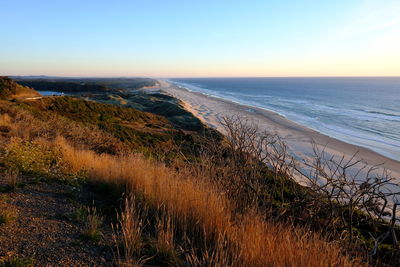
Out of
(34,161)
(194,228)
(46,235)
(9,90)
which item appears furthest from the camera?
(9,90)

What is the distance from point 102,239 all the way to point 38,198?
1754 mm

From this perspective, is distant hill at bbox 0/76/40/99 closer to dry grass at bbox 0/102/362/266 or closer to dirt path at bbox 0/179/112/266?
dry grass at bbox 0/102/362/266

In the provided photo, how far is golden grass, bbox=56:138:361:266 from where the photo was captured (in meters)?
2.55

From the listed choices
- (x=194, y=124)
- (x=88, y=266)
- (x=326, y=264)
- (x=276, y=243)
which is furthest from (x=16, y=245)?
(x=194, y=124)

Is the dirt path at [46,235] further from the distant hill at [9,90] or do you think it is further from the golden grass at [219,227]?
the distant hill at [9,90]

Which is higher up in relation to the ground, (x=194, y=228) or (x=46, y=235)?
(x=46, y=235)

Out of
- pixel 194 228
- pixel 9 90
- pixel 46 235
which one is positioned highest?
pixel 9 90

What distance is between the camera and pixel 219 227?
329 centimetres

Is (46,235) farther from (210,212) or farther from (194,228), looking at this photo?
(210,212)

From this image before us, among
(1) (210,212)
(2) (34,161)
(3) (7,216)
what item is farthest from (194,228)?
(2) (34,161)

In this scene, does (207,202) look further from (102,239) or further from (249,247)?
(102,239)

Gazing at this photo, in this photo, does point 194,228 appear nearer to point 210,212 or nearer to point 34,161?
→ point 210,212

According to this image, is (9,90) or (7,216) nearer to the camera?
(7,216)

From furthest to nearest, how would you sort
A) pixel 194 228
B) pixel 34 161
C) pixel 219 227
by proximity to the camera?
pixel 34 161
pixel 194 228
pixel 219 227
